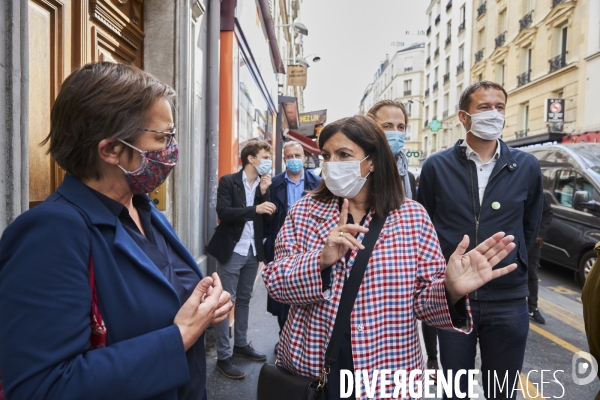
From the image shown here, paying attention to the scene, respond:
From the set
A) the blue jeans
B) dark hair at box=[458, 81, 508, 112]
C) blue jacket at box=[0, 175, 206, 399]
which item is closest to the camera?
blue jacket at box=[0, 175, 206, 399]

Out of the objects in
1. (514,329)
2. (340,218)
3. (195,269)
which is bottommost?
(514,329)

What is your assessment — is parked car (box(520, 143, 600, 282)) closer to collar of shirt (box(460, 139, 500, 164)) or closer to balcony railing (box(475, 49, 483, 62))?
collar of shirt (box(460, 139, 500, 164))

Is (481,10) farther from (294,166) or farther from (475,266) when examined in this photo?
(475,266)

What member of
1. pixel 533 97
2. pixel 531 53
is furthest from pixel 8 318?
pixel 531 53

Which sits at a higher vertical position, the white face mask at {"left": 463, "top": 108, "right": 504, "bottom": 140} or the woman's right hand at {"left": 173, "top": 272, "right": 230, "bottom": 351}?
the white face mask at {"left": 463, "top": 108, "right": 504, "bottom": 140}

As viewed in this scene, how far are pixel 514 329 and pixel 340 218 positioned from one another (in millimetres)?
1304

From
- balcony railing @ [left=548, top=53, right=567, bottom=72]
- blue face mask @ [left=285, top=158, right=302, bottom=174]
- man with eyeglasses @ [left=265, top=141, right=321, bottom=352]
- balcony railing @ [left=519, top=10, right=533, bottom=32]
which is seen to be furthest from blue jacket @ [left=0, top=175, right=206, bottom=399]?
balcony railing @ [left=519, top=10, right=533, bottom=32]

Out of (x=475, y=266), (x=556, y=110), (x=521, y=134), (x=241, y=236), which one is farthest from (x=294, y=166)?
(x=521, y=134)

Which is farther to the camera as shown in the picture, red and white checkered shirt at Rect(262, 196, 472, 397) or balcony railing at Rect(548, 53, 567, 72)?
balcony railing at Rect(548, 53, 567, 72)

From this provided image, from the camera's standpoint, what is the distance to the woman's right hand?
1.26 meters

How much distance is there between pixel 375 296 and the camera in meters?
1.83

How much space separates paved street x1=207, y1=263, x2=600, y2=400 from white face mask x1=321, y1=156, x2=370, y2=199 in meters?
2.23

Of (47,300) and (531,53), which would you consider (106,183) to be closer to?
(47,300)

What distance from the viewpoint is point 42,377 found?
1.03 meters
